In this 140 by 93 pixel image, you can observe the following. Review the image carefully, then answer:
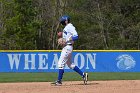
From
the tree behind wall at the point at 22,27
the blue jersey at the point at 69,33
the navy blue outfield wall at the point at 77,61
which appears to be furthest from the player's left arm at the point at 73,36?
the tree behind wall at the point at 22,27

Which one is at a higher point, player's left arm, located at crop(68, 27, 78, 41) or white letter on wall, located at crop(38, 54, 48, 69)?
player's left arm, located at crop(68, 27, 78, 41)

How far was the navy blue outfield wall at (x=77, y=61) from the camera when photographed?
2214cm

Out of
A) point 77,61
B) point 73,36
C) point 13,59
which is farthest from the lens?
point 77,61

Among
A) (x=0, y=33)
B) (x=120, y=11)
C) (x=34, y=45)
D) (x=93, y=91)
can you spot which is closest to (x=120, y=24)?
(x=120, y=11)

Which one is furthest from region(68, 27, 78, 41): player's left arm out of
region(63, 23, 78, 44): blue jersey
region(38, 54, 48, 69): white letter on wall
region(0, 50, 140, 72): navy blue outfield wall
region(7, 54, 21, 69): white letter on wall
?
region(7, 54, 21, 69): white letter on wall

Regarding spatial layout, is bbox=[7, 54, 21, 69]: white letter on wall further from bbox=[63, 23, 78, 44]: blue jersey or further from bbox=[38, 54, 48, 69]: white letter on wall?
bbox=[63, 23, 78, 44]: blue jersey

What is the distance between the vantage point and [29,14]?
46.8m

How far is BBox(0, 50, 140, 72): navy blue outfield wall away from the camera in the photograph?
22141 mm

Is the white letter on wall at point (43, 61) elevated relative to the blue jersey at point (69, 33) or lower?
lower

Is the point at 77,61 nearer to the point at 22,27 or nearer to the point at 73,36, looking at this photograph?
the point at 73,36

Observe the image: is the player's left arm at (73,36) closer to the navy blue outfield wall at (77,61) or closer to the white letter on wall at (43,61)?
the navy blue outfield wall at (77,61)

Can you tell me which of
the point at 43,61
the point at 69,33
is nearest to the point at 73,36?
the point at 69,33

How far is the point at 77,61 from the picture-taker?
22453mm

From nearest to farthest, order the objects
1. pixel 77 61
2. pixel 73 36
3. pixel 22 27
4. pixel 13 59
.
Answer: pixel 73 36, pixel 13 59, pixel 77 61, pixel 22 27
